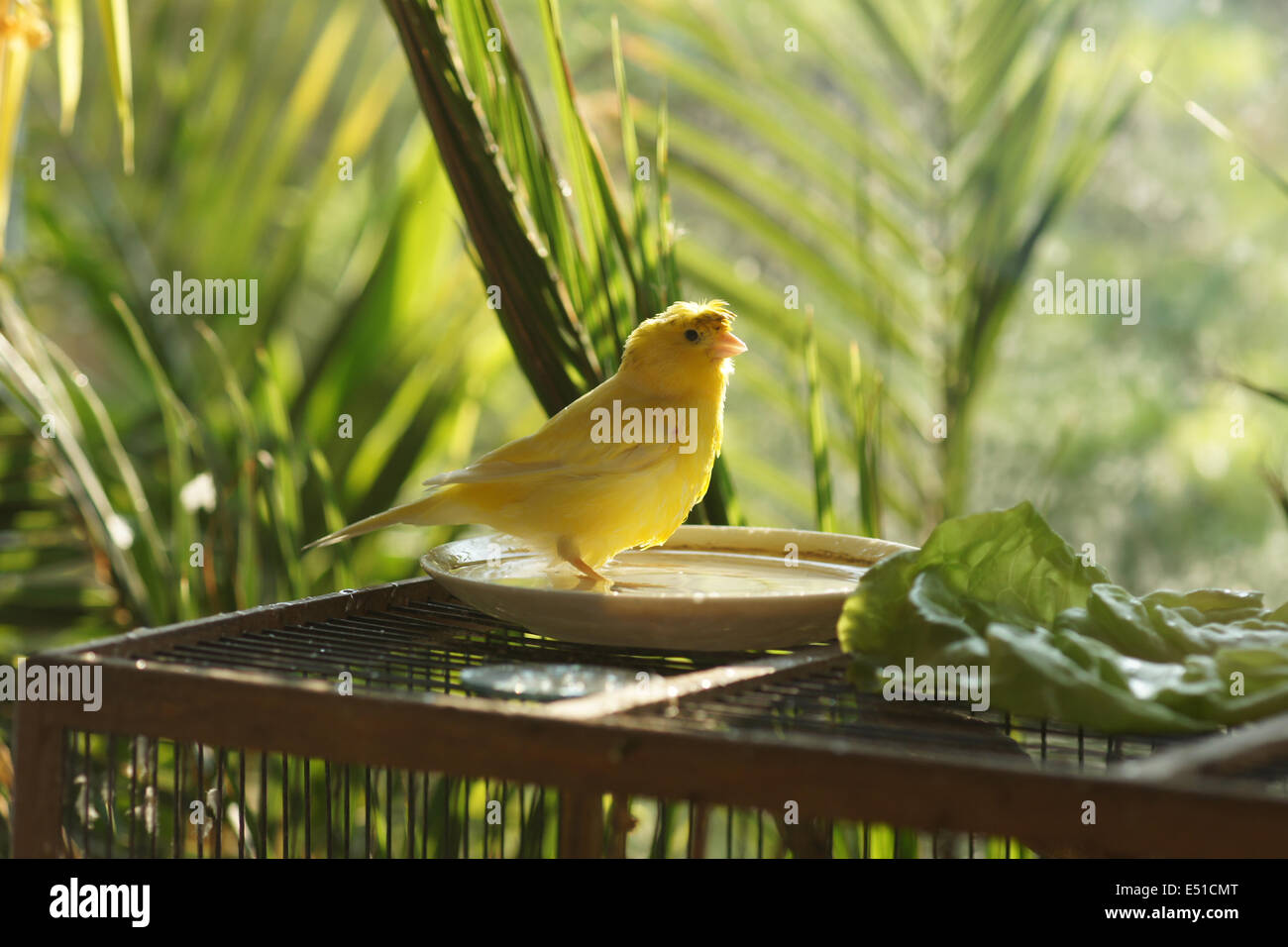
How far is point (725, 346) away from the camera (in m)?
1.04

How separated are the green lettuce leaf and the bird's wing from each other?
261 mm

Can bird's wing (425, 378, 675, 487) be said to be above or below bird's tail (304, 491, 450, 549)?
above

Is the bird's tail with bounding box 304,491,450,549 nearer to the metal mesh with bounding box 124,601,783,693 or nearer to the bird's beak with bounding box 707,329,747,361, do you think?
the metal mesh with bounding box 124,601,783,693

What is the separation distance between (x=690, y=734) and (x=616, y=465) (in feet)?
1.33

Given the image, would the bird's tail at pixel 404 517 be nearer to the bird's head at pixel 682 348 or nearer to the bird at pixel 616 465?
the bird at pixel 616 465

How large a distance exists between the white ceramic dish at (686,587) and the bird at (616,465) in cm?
Answer: 4

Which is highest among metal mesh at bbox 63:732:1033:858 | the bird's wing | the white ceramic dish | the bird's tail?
the bird's wing

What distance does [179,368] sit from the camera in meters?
1.93

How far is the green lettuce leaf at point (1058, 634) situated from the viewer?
70cm

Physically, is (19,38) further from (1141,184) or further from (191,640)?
(1141,184)

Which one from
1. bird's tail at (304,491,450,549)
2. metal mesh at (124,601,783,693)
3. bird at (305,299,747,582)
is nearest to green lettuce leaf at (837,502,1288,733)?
metal mesh at (124,601,783,693)

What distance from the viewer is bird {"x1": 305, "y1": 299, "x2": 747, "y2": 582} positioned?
1.00 m

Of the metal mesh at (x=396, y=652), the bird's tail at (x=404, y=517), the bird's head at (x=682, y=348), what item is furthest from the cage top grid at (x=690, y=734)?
the bird's head at (x=682, y=348)

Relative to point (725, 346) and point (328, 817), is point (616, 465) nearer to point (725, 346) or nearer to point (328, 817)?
point (725, 346)
